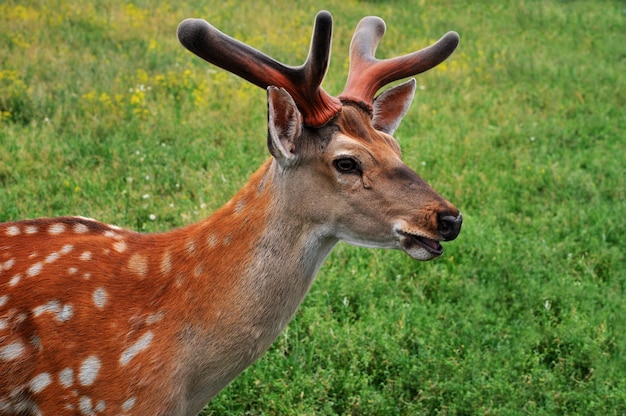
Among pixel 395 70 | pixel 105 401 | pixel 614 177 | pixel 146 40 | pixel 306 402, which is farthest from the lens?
pixel 146 40

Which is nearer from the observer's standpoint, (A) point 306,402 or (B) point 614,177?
(A) point 306,402

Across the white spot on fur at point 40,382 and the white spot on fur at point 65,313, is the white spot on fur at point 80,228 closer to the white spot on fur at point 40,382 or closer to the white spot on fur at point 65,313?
the white spot on fur at point 65,313

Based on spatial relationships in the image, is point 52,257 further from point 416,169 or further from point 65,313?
point 416,169

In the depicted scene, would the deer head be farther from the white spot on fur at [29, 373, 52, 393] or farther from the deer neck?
the white spot on fur at [29, 373, 52, 393]

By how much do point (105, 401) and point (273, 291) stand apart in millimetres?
768

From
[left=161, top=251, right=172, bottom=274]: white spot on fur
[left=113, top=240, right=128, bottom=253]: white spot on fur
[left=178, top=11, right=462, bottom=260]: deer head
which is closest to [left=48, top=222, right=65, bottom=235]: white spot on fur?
[left=113, top=240, right=128, bottom=253]: white spot on fur

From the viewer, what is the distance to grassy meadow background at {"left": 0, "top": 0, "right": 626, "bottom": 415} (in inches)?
179

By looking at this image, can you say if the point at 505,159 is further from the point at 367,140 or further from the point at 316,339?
the point at 367,140

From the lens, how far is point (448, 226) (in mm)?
2826

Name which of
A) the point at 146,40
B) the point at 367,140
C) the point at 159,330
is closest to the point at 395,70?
the point at 367,140

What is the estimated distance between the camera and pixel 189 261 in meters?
3.09

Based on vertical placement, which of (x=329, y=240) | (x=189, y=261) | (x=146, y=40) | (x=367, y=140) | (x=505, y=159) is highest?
(x=367, y=140)

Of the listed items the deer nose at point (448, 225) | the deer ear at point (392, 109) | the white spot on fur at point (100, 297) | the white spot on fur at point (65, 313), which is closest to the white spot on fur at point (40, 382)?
the white spot on fur at point (65, 313)

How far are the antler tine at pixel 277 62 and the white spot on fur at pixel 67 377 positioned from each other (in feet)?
4.30
